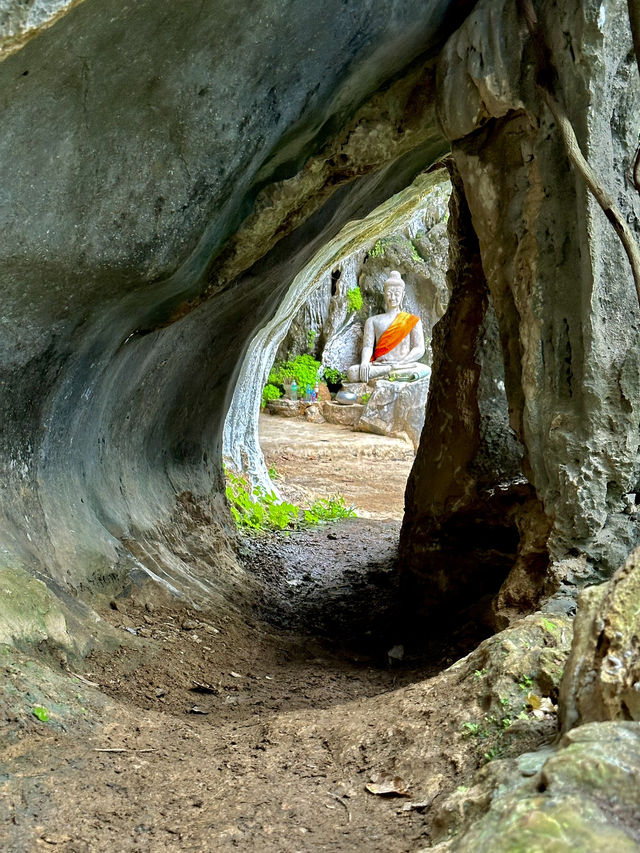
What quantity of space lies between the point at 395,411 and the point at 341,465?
2.91 metres

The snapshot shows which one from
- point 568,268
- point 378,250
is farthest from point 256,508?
point 378,250

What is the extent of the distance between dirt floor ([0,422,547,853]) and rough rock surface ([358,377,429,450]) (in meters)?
10.5

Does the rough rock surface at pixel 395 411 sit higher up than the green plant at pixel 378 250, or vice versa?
the green plant at pixel 378 250

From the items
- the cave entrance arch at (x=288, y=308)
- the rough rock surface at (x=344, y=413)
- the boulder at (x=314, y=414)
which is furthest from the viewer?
the boulder at (x=314, y=414)

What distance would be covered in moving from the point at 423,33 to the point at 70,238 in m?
2.20

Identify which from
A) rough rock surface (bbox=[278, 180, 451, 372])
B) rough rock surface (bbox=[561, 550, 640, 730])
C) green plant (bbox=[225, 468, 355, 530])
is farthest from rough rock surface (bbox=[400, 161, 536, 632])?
rough rock surface (bbox=[278, 180, 451, 372])

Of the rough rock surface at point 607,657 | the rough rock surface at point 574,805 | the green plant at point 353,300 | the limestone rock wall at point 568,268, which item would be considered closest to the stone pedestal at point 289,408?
the green plant at point 353,300

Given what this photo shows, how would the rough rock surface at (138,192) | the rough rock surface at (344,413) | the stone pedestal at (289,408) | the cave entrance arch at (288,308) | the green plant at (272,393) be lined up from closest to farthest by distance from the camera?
the rough rock surface at (138,192) → the cave entrance arch at (288,308) → the rough rock surface at (344,413) → the stone pedestal at (289,408) → the green plant at (272,393)

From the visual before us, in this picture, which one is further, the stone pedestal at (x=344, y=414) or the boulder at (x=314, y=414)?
the boulder at (x=314, y=414)

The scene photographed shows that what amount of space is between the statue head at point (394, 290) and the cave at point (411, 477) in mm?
12462

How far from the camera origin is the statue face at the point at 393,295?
719 inches

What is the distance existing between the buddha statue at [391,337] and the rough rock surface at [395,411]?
2309mm

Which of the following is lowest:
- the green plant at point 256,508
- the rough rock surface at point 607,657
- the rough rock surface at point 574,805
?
the green plant at point 256,508

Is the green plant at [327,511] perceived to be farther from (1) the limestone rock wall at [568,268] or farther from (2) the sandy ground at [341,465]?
(1) the limestone rock wall at [568,268]
